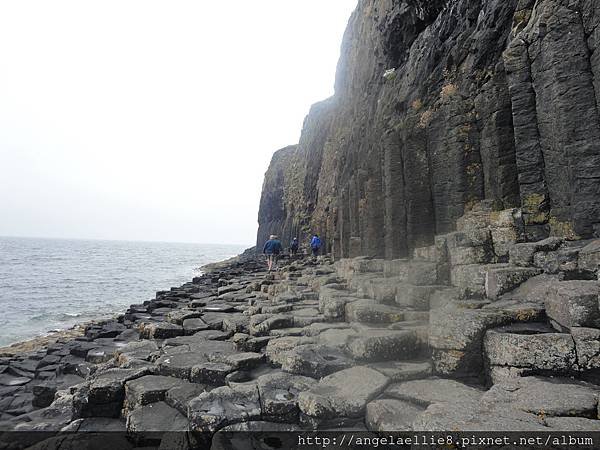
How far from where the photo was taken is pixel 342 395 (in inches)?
127

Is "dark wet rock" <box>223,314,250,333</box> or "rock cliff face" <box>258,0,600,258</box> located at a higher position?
"rock cliff face" <box>258,0,600,258</box>

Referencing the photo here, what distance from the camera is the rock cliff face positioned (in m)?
4.32

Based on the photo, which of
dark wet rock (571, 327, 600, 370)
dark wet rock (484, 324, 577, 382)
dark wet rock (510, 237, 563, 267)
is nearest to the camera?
dark wet rock (571, 327, 600, 370)

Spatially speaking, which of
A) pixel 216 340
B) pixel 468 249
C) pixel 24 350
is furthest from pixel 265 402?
pixel 24 350

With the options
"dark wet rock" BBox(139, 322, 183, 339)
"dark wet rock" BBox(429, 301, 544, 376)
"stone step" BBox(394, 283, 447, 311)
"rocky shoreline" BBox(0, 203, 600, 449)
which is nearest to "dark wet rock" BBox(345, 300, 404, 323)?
"rocky shoreline" BBox(0, 203, 600, 449)

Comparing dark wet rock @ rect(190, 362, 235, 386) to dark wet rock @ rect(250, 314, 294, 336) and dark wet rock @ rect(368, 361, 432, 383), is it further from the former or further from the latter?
dark wet rock @ rect(368, 361, 432, 383)

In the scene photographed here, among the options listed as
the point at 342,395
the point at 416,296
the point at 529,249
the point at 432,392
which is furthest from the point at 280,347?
the point at 529,249

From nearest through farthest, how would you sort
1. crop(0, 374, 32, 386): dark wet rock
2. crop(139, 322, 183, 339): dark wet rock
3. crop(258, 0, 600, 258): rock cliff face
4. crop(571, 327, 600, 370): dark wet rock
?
crop(571, 327, 600, 370): dark wet rock < crop(258, 0, 600, 258): rock cliff face < crop(139, 322, 183, 339): dark wet rock < crop(0, 374, 32, 386): dark wet rock

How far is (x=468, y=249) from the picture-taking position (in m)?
5.35

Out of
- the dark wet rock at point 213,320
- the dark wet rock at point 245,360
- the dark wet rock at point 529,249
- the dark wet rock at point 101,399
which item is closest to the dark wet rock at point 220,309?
the dark wet rock at point 213,320

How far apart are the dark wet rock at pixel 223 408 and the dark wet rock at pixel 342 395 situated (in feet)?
1.72

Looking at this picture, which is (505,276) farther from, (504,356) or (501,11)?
(501,11)

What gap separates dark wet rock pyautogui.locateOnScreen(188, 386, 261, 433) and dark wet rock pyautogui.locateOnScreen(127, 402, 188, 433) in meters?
0.28

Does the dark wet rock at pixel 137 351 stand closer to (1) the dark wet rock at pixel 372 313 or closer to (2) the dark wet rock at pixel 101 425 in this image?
(2) the dark wet rock at pixel 101 425
